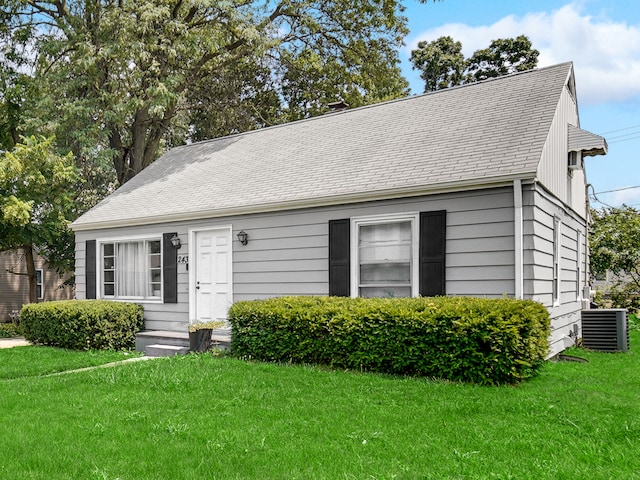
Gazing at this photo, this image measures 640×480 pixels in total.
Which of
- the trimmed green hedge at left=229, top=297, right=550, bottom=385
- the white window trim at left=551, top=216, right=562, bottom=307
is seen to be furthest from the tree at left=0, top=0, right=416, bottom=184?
the white window trim at left=551, top=216, right=562, bottom=307

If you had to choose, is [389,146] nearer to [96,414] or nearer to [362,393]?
[362,393]

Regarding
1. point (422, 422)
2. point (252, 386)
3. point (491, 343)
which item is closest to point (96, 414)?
point (252, 386)

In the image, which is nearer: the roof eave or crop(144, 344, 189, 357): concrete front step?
the roof eave

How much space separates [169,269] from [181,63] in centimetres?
827

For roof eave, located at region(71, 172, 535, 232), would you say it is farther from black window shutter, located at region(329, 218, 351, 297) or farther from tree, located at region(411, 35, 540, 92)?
tree, located at region(411, 35, 540, 92)

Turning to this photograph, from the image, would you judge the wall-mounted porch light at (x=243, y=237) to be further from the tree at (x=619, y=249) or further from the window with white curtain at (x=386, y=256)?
the tree at (x=619, y=249)

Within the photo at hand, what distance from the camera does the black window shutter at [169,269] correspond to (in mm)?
11016

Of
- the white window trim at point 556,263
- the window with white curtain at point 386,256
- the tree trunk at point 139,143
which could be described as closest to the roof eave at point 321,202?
the window with white curtain at point 386,256

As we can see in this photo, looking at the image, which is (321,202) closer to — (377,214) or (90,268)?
(377,214)

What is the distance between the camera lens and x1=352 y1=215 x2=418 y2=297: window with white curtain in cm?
841

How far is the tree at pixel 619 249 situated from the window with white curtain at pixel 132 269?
12472 millimetres

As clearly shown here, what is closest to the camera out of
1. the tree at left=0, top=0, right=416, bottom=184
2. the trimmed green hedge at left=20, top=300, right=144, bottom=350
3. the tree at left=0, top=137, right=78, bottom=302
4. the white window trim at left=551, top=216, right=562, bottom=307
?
the white window trim at left=551, top=216, right=562, bottom=307

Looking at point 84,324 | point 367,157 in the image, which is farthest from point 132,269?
point 367,157

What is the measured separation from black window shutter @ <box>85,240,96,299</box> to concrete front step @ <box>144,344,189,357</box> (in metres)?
2.94
